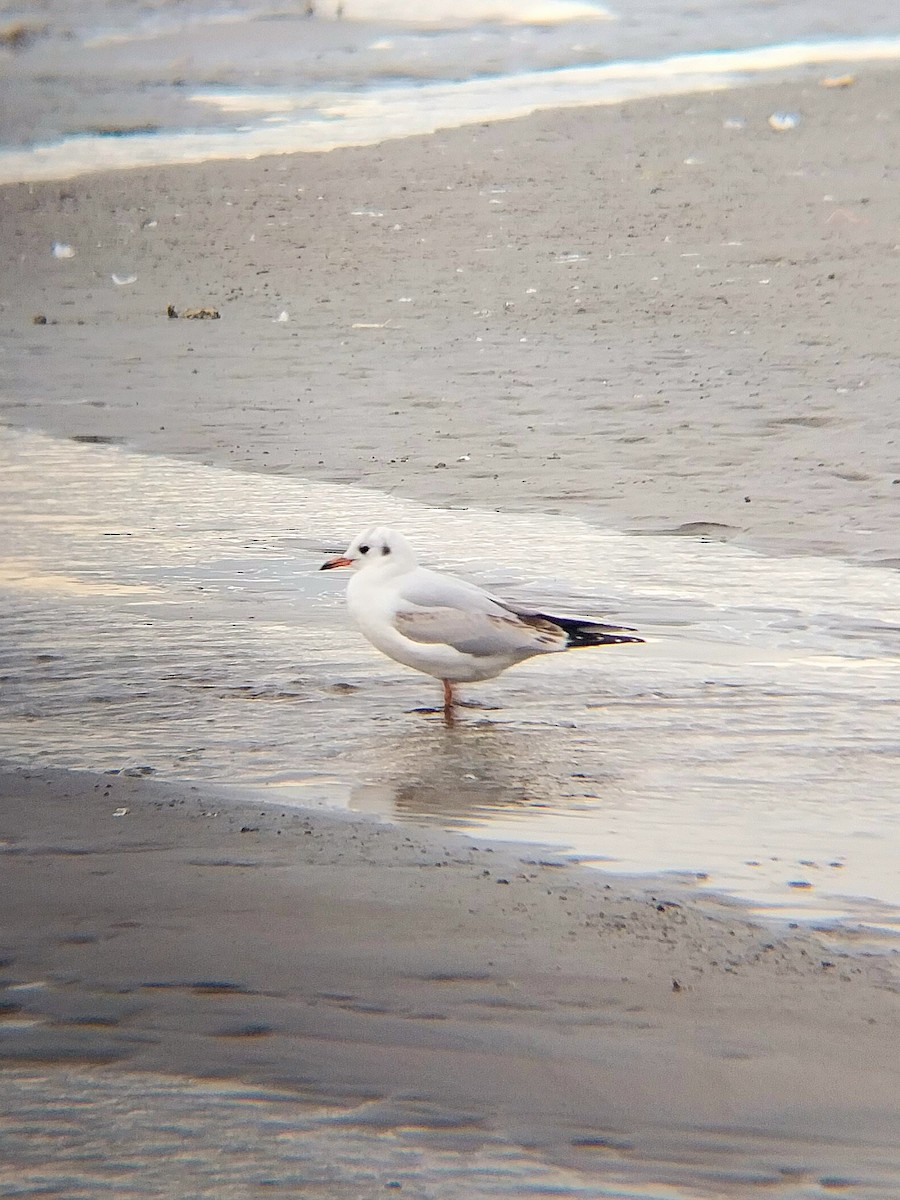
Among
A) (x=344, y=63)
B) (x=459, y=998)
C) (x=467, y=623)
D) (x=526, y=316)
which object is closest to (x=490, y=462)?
(x=526, y=316)

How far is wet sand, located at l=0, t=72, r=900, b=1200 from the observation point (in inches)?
125

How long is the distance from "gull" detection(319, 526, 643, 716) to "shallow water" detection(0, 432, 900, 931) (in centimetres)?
18

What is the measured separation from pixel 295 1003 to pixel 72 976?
1.42 ft

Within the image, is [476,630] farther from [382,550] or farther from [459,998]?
[459,998]

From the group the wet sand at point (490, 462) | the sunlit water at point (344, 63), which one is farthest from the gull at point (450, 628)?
the sunlit water at point (344, 63)

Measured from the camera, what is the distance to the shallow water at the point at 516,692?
456 centimetres

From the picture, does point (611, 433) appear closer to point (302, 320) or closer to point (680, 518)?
point (680, 518)

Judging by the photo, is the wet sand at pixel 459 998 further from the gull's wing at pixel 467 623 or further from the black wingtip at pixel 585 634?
the black wingtip at pixel 585 634

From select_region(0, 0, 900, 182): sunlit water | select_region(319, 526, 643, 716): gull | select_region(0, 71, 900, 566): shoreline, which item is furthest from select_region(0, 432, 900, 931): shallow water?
select_region(0, 0, 900, 182): sunlit water

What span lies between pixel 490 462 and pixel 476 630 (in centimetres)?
395

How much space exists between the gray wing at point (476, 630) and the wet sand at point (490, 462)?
1153mm

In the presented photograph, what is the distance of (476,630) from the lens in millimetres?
5633

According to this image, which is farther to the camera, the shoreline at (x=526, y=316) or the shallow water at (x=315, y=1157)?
the shoreline at (x=526, y=316)

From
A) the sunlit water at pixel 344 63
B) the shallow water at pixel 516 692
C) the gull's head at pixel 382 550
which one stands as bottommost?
the shallow water at pixel 516 692
